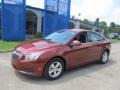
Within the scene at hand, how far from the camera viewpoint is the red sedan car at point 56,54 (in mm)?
5543

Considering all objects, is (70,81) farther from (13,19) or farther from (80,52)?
(13,19)

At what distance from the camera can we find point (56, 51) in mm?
5887

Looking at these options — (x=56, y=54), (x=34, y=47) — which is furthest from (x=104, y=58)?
(x=34, y=47)

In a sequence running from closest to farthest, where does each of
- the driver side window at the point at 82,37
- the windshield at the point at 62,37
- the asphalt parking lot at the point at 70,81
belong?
the asphalt parking lot at the point at 70,81
the windshield at the point at 62,37
the driver side window at the point at 82,37

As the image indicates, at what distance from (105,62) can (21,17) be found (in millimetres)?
10486

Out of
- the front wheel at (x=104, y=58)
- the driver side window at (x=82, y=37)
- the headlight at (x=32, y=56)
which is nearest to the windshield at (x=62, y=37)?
the driver side window at (x=82, y=37)

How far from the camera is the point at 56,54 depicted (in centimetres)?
584

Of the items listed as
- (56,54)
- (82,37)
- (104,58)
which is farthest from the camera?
(104,58)

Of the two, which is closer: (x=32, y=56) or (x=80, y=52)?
(x=32, y=56)

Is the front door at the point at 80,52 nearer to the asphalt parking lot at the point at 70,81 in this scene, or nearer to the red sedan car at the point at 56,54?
the red sedan car at the point at 56,54

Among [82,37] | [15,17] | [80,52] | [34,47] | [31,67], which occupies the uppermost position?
[15,17]

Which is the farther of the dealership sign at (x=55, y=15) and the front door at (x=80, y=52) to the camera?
the dealership sign at (x=55, y=15)

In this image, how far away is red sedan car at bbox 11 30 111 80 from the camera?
5.54m

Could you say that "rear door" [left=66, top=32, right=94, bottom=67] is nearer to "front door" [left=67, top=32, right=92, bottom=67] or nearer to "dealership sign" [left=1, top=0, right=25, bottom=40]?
"front door" [left=67, top=32, right=92, bottom=67]
